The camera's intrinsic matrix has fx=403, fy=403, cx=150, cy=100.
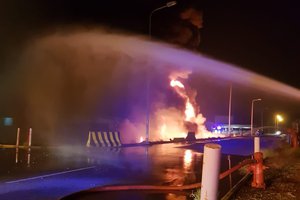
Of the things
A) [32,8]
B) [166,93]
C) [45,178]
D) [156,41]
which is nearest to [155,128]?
[166,93]

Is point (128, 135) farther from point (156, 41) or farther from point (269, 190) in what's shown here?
point (269, 190)

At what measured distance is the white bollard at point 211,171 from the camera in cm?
482

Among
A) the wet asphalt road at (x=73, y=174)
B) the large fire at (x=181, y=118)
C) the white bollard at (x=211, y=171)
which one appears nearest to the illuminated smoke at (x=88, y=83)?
the large fire at (x=181, y=118)

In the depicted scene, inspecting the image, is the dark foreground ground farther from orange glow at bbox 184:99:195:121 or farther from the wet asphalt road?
orange glow at bbox 184:99:195:121

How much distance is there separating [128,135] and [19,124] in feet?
29.4

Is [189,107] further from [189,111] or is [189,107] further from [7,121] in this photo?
[7,121]

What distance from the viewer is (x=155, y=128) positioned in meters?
37.5

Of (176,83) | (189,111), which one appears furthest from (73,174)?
(189,111)

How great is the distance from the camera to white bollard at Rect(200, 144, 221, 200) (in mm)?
4816

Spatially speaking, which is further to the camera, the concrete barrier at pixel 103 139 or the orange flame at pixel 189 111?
the orange flame at pixel 189 111

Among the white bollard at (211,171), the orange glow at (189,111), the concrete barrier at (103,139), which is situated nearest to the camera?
the white bollard at (211,171)

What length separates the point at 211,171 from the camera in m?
4.87

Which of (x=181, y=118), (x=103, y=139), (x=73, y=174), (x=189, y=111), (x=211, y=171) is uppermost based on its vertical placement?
(x=189, y=111)

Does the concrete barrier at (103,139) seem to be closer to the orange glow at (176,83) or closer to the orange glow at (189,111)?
the orange glow at (176,83)
